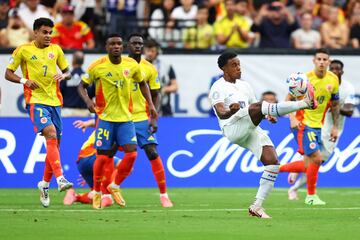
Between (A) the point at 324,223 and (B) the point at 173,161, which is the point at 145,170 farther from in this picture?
(A) the point at 324,223

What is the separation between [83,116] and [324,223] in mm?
10356

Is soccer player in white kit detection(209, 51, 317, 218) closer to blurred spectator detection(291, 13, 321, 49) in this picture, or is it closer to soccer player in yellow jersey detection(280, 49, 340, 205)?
soccer player in yellow jersey detection(280, 49, 340, 205)

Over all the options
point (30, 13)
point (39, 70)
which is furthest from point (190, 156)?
point (39, 70)

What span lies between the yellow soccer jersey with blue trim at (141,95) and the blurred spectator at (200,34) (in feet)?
25.8

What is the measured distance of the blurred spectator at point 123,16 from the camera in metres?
24.6

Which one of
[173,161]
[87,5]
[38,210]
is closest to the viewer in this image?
[38,210]

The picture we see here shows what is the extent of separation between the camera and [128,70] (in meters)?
15.6

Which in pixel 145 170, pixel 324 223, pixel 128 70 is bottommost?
pixel 145 170

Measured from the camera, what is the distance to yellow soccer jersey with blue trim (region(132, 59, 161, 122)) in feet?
54.0

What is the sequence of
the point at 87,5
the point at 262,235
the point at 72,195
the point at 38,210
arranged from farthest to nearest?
the point at 87,5, the point at 72,195, the point at 38,210, the point at 262,235

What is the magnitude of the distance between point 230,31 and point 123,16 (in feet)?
8.41

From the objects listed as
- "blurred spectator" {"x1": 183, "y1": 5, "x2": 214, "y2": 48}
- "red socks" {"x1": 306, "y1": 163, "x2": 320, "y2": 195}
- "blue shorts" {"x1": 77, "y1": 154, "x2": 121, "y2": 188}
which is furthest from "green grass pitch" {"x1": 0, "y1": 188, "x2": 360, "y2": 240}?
"blurred spectator" {"x1": 183, "y1": 5, "x2": 214, "y2": 48}

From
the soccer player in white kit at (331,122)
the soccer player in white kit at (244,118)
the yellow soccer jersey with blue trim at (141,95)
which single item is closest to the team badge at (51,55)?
the yellow soccer jersey with blue trim at (141,95)

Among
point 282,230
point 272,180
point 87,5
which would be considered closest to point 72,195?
point 272,180
